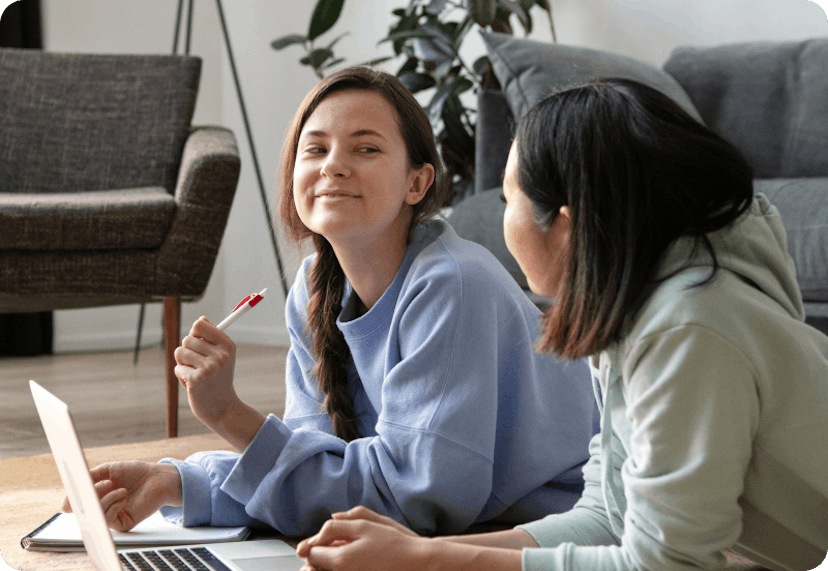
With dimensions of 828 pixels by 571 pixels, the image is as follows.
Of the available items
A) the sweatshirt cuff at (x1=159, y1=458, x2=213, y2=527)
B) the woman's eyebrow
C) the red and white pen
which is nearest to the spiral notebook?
the sweatshirt cuff at (x1=159, y1=458, x2=213, y2=527)

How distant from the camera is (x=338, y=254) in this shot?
1091 millimetres

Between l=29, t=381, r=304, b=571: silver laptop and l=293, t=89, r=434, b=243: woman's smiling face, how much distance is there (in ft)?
1.22

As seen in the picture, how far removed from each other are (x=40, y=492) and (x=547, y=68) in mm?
1348

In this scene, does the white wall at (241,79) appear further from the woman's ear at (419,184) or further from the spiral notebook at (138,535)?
the spiral notebook at (138,535)

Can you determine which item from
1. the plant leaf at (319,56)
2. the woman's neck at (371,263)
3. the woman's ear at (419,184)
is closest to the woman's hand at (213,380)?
the woman's neck at (371,263)

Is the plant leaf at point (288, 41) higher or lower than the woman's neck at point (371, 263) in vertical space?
higher

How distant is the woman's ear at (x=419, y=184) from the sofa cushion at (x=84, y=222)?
86cm

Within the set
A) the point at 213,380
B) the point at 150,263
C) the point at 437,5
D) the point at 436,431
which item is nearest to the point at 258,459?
the point at 213,380

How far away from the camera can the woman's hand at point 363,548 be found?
660 mm

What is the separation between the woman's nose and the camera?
1013mm

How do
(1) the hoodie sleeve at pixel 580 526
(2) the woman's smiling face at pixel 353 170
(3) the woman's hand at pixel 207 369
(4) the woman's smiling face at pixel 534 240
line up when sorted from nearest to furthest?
(4) the woman's smiling face at pixel 534 240 < (1) the hoodie sleeve at pixel 580 526 < (3) the woman's hand at pixel 207 369 < (2) the woman's smiling face at pixel 353 170

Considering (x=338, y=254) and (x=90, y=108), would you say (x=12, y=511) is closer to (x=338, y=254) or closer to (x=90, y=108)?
(x=338, y=254)

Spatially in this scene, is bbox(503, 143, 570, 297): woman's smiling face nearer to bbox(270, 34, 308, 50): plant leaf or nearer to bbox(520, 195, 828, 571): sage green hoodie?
bbox(520, 195, 828, 571): sage green hoodie

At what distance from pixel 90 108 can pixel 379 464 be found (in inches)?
71.3
